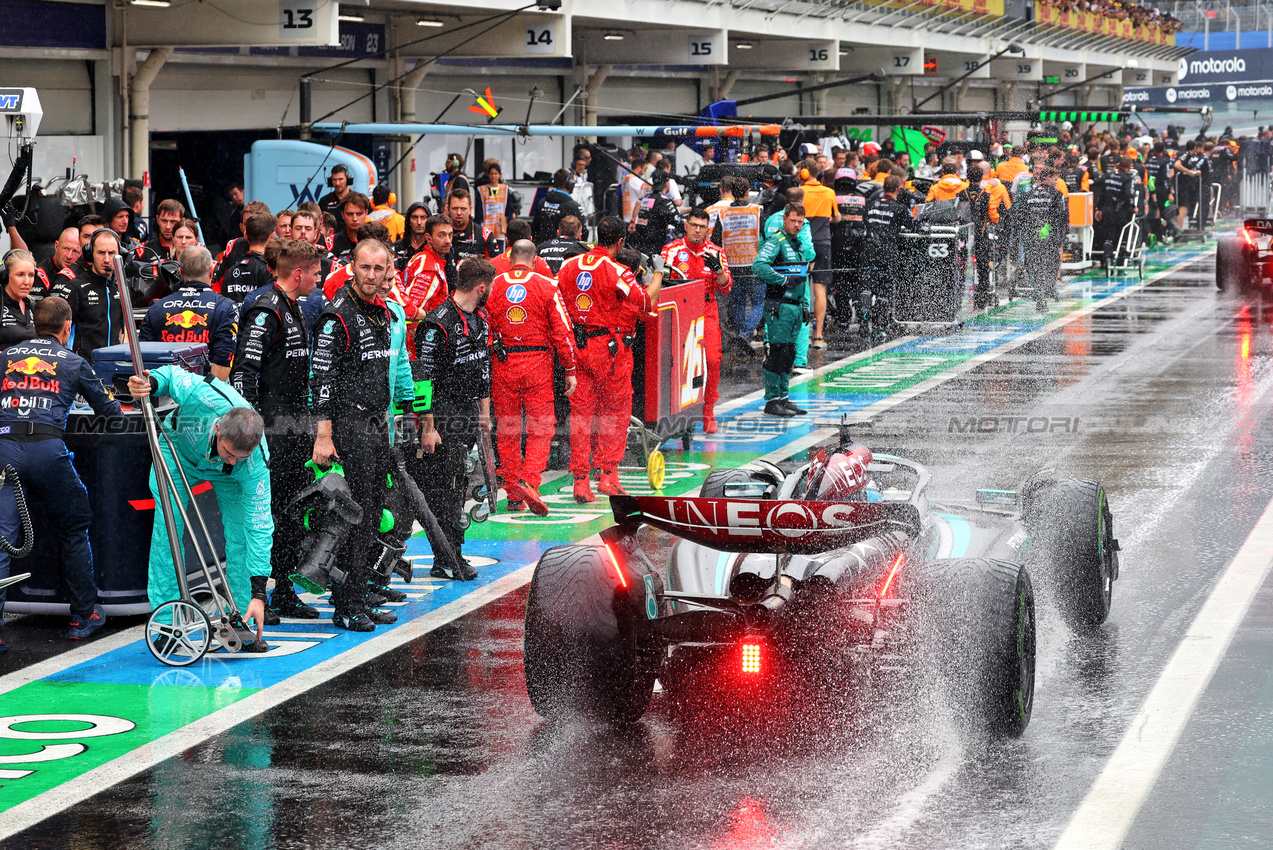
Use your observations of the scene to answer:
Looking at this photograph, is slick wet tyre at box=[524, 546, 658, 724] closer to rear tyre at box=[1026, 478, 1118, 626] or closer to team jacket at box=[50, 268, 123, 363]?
rear tyre at box=[1026, 478, 1118, 626]

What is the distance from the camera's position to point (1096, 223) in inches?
1162

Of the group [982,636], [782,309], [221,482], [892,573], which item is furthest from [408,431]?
[782,309]

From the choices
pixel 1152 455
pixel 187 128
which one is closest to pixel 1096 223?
pixel 187 128

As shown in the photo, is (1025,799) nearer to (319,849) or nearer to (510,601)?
(319,849)

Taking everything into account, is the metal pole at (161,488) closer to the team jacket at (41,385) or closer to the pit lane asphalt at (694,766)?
the team jacket at (41,385)

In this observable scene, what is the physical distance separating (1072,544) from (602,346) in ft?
14.4

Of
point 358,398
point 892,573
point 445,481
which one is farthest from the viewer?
point 445,481

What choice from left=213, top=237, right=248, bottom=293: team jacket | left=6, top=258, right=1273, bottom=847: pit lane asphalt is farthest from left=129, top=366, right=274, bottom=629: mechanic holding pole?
left=213, top=237, right=248, bottom=293: team jacket

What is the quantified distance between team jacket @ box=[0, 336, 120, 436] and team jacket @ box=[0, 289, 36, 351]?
2.21 metres

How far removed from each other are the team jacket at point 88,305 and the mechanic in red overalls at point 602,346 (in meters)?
3.04

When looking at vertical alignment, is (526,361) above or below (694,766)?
above

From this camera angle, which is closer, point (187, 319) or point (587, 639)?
point (587, 639)

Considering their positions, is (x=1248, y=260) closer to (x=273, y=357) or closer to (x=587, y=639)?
(x=273, y=357)

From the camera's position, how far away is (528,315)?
10633 mm
